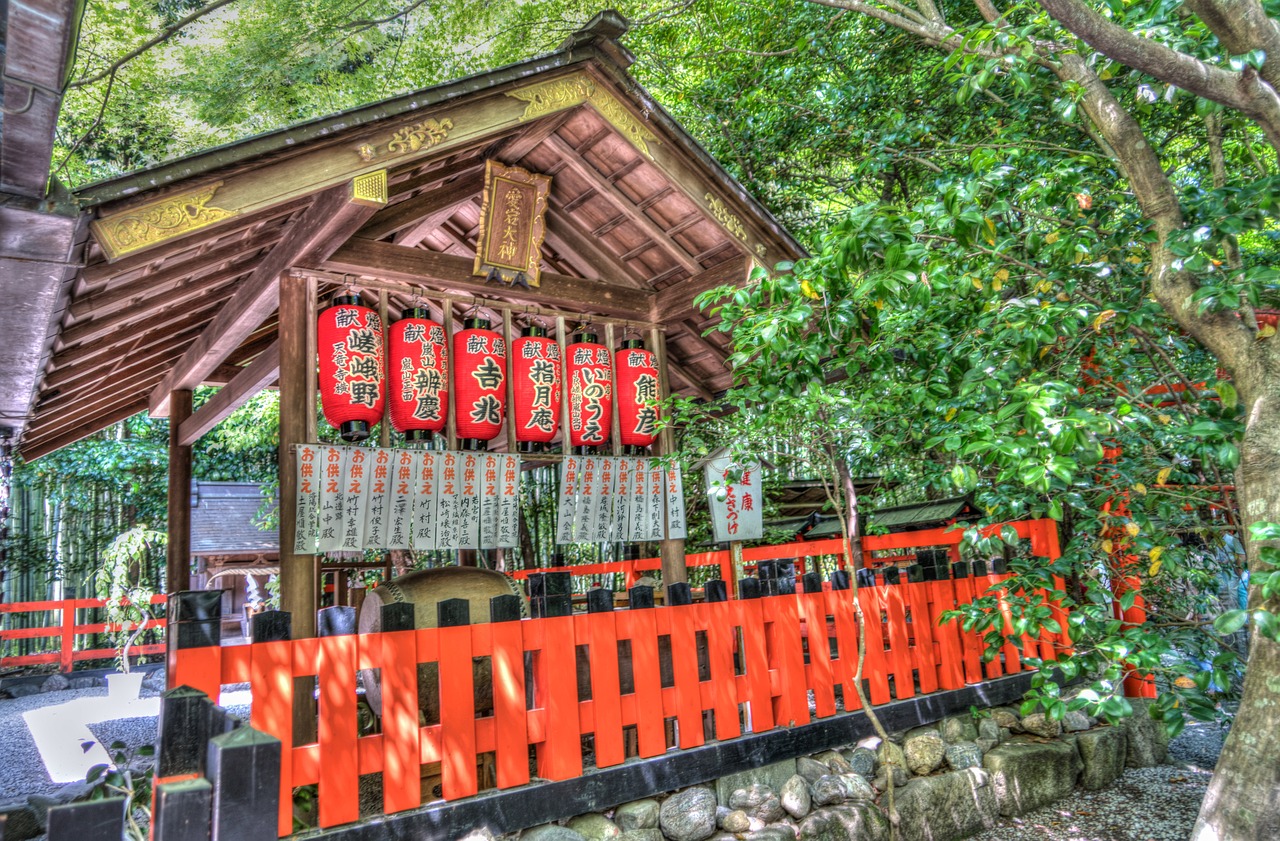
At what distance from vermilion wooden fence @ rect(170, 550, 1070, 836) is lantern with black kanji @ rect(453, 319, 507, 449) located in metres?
2.43

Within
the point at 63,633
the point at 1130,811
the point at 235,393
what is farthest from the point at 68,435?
the point at 1130,811

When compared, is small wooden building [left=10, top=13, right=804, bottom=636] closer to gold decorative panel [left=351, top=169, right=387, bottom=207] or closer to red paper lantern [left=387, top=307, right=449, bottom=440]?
gold decorative panel [left=351, top=169, right=387, bottom=207]

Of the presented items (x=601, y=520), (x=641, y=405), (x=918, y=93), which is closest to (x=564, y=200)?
(x=641, y=405)

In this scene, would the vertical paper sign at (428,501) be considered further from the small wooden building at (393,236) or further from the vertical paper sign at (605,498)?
the vertical paper sign at (605,498)

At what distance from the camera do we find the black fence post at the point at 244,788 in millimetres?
1580

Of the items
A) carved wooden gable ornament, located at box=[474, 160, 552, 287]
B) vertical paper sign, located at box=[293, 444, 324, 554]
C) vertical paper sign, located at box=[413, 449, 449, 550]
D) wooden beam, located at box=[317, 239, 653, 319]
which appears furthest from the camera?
carved wooden gable ornament, located at box=[474, 160, 552, 287]

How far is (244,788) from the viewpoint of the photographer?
160 centimetres

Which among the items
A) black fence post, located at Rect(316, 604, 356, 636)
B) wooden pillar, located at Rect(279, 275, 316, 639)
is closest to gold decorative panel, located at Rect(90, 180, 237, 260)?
wooden pillar, located at Rect(279, 275, 316, 639)

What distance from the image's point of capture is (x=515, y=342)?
21.7 ft

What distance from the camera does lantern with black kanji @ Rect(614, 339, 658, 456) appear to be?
7051 millimetres

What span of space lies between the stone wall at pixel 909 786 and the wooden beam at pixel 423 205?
4.54 meters

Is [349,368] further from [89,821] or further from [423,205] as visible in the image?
[89,821]

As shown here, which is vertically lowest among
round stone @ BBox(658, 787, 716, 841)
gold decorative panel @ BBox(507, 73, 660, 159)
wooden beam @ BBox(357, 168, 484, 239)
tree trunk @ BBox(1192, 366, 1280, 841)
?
round stone @ BBox(658, 787, 716, 841)

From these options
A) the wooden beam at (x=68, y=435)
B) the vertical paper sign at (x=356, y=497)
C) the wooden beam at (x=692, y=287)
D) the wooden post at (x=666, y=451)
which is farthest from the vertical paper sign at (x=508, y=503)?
the wooden beam at (x=68, y=435)
